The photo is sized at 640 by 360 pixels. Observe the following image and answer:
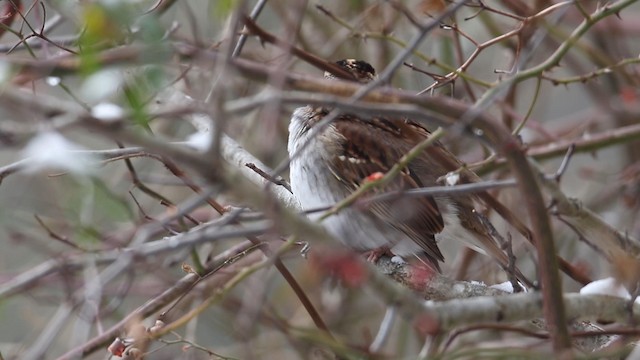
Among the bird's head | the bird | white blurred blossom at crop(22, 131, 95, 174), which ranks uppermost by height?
the bird's head

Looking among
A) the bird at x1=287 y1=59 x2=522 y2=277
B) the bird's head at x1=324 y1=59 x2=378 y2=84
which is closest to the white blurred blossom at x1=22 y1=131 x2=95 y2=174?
the bird at x1=287 y1=59 x2=522 y2=277

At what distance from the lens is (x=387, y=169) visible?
12.8ft

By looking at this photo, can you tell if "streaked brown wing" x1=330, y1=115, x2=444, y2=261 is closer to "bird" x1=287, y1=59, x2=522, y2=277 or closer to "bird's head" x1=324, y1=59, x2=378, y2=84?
"bird" x1=287, y1=59, x2=522, y2=277

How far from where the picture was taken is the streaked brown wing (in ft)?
12.6

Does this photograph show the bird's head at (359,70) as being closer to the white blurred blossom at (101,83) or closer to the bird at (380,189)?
the bird at (380,189)

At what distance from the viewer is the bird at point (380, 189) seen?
12.5 ft

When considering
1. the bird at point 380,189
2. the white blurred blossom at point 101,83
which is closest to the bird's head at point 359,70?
the bird at point 380,189

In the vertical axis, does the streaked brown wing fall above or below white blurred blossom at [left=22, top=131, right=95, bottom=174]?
above

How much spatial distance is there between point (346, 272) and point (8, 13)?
208 cm

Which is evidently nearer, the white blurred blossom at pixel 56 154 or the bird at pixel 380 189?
the white blurred blossom at pixel 56 154

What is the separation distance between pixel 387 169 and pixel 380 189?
0.46 feet

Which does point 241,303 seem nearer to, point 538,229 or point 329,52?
point 329,52

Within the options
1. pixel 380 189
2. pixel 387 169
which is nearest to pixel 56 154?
pixel 380 189

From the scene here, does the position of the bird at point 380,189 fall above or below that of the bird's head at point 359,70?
below
